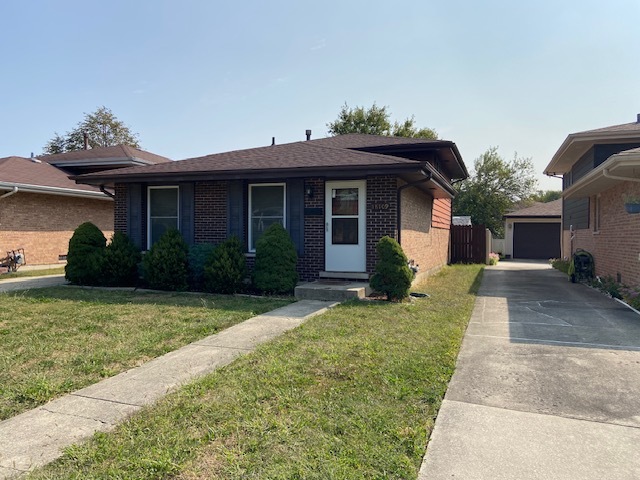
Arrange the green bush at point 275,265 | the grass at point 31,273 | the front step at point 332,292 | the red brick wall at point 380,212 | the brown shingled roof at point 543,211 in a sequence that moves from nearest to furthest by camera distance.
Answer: the front step at point 332,292
the green bush at point 275,265
the red brick wall at point 380,212
the grass at point 31,273
the brown shingled roof at point 543,211

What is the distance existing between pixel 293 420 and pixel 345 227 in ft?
21.6

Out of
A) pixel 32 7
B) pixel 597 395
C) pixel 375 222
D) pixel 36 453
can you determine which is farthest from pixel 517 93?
pixel 36 453

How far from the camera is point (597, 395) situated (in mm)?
3541

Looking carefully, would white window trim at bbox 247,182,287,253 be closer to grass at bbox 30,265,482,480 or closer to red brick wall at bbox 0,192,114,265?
grass at bbox 30,265,482,480

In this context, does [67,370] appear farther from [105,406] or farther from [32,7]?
[32,7]

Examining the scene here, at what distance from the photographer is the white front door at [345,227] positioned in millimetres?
9195

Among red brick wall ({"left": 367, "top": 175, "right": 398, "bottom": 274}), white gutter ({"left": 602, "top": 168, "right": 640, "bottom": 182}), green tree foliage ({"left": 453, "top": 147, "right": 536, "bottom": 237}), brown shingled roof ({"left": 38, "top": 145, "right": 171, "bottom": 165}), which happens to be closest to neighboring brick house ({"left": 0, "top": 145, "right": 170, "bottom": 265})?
brown shingled roof ({"left": 38, "top": 145, "right": 171, "bottom": 165})

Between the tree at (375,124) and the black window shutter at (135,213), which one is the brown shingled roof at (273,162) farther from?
the tree at (375,124)

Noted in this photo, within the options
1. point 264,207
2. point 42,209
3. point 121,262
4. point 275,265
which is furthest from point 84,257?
point 42,209

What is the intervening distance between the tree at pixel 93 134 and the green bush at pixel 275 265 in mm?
39039

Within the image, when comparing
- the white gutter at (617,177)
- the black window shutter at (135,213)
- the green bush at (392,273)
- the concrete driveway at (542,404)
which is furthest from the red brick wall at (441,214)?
the black window shutter at (135,213)

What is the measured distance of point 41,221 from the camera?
1468 centimetres

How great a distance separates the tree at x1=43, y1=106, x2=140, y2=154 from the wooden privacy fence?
3547 cm

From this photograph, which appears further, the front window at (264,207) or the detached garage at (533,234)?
the detached garage at (533,234)
